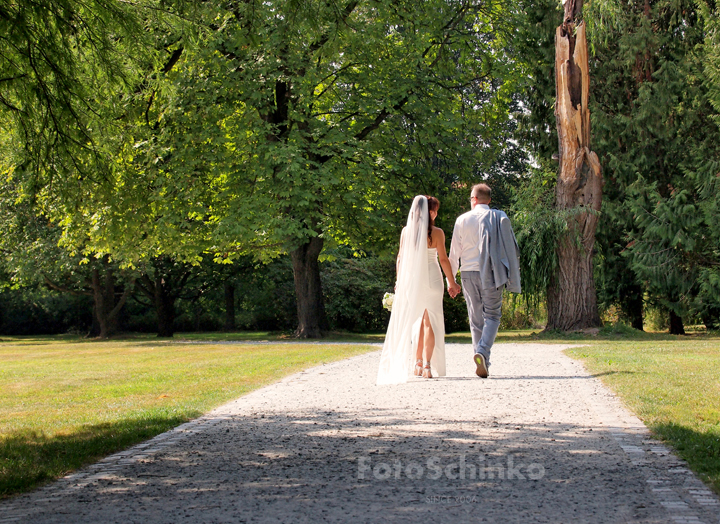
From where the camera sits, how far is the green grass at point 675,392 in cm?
490

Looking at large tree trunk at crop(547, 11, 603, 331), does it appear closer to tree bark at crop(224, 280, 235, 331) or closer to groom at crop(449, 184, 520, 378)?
groom at crop(449, 184, 520, 378)

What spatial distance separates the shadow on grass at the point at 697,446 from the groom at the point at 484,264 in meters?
3.29

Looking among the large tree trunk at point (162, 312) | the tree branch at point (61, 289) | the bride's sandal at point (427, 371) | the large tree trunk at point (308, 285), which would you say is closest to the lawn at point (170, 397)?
the bride's sandal at point (427, 371)

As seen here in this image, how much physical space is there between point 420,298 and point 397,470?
15.2ft

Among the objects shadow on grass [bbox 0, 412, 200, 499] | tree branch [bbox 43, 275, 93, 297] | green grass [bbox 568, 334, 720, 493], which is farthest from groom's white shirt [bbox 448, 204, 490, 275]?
tree branch [bbox 43, 275, 93, 297]

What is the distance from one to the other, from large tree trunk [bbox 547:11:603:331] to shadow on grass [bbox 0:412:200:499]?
1513 cm

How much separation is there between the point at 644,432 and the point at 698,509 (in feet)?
6.42

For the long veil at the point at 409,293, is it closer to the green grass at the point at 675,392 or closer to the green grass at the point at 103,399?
the green grass at the point at 103,399

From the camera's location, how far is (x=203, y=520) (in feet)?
11.8

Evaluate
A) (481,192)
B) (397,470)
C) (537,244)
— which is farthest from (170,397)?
(537,244)

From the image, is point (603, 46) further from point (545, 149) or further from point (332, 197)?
point (332, 197)

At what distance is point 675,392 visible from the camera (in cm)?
746

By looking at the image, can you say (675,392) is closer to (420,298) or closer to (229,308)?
(420,298)

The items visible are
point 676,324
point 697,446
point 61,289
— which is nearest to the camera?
point 697,446
